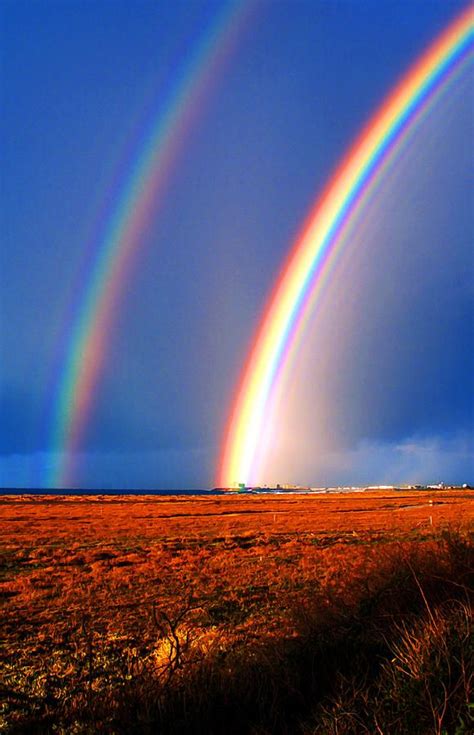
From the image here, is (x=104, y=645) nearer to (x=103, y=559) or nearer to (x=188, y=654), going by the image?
(x=188, y=654)

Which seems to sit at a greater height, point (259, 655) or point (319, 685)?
point (259, 655)

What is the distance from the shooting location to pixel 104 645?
10.5 m

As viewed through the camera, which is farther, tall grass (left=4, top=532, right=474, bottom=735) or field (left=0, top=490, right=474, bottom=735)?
field (left=0, top=490, right=474, bottom=735)

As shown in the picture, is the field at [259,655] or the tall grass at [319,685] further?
the field at [259,655]

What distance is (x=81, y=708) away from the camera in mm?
5352

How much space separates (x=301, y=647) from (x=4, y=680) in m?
4.96

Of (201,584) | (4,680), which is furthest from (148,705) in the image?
(201,584)

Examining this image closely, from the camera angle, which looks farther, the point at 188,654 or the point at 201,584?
the point at 201,584

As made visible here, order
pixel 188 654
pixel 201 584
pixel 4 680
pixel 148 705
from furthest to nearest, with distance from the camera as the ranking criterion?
pixel 201 584 < pixel 4 680 < pixel 188 654 < pixel 148 705

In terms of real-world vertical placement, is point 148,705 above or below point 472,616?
below

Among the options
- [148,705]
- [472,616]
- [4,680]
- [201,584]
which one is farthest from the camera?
[201,584]

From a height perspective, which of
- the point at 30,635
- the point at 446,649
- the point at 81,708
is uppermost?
the point at 446,649

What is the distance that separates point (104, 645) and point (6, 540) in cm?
2277

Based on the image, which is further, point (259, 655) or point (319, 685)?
point (259, 655)
